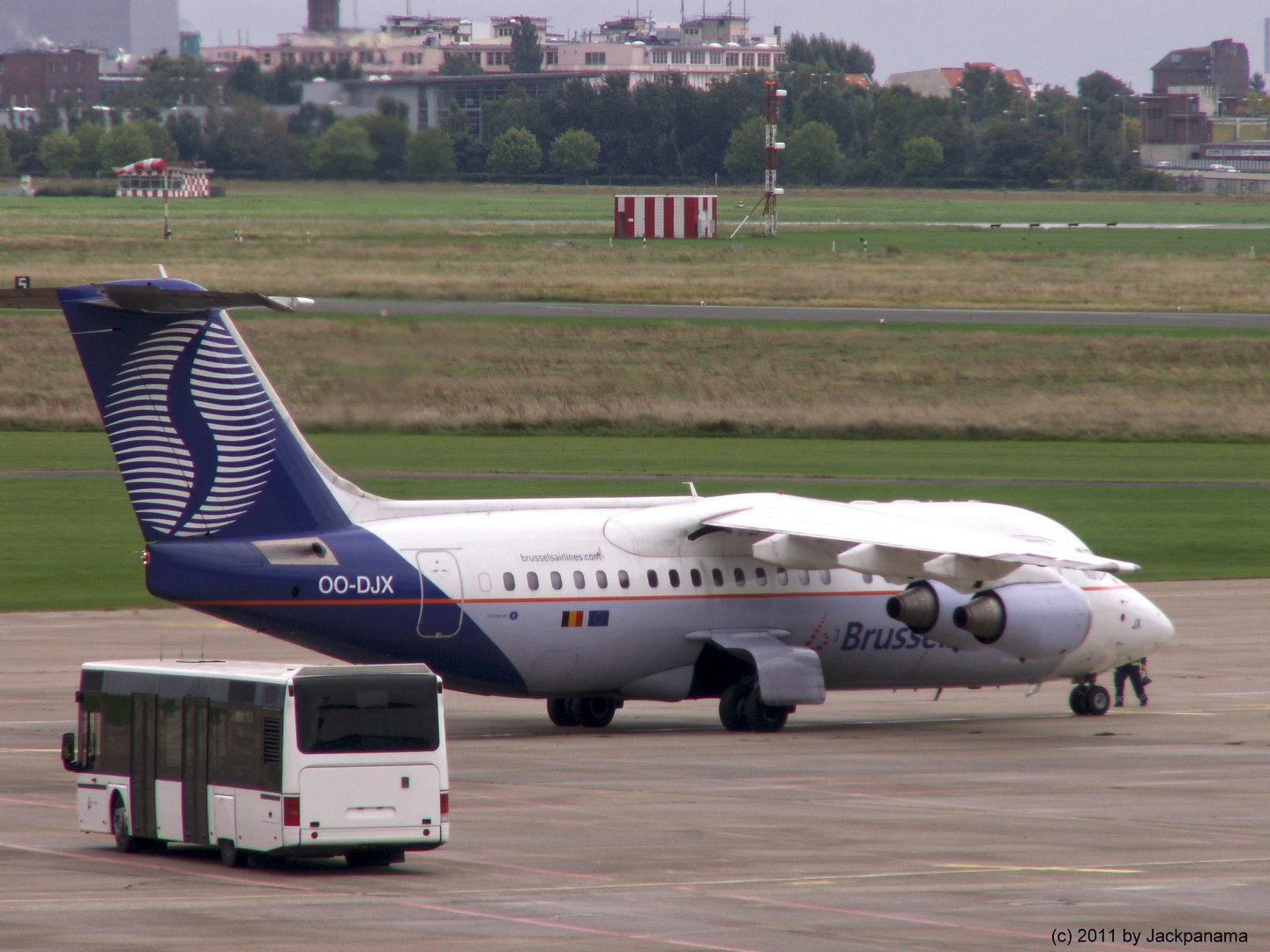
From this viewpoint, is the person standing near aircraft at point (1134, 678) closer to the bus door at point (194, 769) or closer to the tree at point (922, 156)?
the bus door at point (194, 769)

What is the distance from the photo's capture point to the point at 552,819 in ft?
74.2

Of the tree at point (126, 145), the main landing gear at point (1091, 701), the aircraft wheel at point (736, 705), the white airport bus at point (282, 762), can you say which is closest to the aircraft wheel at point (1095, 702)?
the main landing gear at point (1091, 701)

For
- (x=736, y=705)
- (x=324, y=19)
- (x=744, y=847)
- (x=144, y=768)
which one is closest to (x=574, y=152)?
(x=324, y=19)

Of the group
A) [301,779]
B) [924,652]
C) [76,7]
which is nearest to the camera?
[301,779]

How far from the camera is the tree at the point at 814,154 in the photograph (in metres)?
110

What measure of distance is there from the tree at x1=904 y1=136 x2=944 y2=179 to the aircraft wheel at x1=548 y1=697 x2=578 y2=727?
115 metres

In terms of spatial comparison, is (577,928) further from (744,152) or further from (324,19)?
(744,152)

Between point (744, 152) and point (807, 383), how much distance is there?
850 inches

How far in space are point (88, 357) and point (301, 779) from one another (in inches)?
440

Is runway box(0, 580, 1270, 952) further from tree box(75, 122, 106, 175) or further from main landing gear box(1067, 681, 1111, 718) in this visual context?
tree box(75, 122, 106, 175)

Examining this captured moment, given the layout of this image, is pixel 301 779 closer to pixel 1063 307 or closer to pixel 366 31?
pixel 366 31

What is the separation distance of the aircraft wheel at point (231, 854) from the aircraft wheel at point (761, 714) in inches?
494

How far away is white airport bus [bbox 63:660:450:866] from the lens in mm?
18703

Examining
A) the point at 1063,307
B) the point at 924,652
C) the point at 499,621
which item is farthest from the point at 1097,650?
the point at 1063,307
